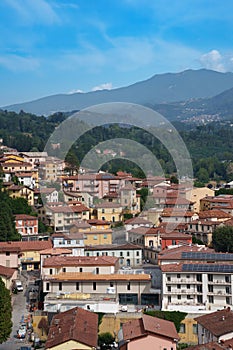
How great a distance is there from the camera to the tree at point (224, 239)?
48.4 feet

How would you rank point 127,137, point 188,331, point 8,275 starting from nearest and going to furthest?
1. point 188,331
2. point 8,275
3. point 127,137

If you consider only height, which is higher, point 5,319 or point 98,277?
point 98,277

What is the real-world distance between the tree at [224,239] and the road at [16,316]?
522 centimetres

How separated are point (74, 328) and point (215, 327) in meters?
2.10

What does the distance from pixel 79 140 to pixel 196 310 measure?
21321mm

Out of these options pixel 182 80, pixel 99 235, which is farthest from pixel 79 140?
pixel 182 80

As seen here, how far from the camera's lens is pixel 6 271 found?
1229cm

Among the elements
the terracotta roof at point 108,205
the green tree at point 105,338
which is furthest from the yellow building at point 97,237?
the green tree at point 105,338

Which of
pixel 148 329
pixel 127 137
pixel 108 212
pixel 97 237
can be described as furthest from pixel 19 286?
pixel 127 137

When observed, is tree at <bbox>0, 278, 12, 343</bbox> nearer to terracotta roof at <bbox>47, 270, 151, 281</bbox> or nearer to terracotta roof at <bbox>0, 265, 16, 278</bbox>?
terracotta roof at <bbox>47, 270, 151, 281</bbox>

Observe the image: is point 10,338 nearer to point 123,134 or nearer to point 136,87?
point 123,134

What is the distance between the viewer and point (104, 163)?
26.8 m

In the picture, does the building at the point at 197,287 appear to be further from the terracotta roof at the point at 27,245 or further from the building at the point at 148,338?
the terracotta roof at the point at 27,245

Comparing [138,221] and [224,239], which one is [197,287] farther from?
[138,221]
